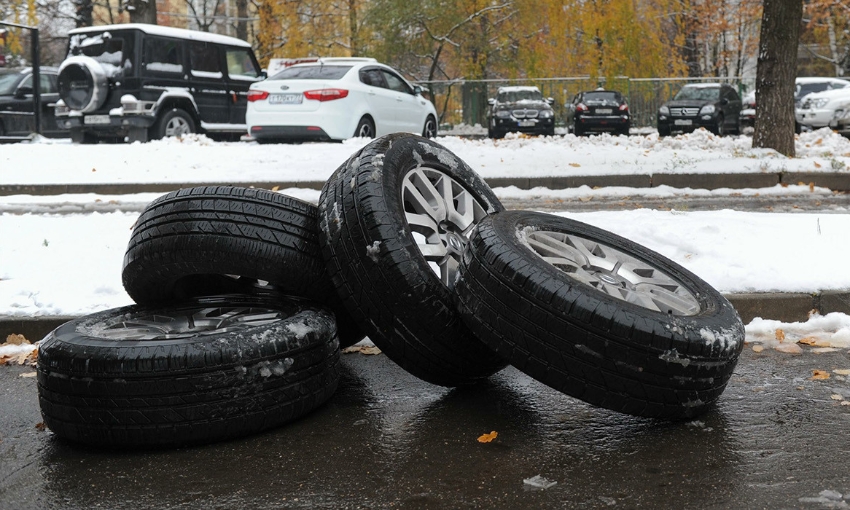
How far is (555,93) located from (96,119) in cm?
1908

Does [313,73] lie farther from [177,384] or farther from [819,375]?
[177,384]

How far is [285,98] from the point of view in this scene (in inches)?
576

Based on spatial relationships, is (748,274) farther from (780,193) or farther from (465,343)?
(780,193)

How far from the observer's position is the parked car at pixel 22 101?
64.5 ft

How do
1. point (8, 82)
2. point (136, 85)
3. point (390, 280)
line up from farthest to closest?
point (8, 82) < point (136, 85) < point (390, 280)

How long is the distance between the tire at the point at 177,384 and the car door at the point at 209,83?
14.8 meters

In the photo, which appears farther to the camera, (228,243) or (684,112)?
(684,112)

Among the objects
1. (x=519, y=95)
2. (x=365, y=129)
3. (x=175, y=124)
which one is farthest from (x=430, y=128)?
(x=519, y=95)

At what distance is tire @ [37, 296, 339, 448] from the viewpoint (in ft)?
10.2

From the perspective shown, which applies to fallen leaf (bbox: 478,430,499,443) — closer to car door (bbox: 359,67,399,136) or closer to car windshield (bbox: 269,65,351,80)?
car door (bbox: 359,67,399,136)

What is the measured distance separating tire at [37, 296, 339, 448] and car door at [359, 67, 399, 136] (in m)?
12.2

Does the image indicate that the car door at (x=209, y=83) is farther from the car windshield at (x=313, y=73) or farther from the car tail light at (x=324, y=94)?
the car tail light at (x=324, y=94)

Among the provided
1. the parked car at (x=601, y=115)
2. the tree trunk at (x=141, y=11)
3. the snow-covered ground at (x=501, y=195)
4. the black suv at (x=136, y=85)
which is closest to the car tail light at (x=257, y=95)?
the snow-covered ground at (x=501, y=195)

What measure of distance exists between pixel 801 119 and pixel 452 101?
465 inches
